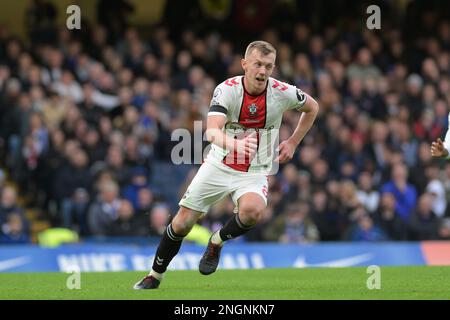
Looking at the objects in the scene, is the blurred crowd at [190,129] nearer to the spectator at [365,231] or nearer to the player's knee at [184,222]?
the spectator at [365,231]

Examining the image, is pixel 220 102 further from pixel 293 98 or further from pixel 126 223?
pixel 126 223

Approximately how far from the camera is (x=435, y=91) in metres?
22.2

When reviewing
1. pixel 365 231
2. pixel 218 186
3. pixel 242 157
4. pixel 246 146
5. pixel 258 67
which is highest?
pixel 258 67

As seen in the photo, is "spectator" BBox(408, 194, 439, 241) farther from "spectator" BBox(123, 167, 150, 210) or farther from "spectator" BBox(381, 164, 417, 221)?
"spectator" BBox(123, 167, 150, 210)

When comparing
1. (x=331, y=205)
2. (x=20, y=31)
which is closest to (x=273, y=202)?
(x=331, y=205)

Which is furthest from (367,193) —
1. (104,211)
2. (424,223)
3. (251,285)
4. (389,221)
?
(251,285)

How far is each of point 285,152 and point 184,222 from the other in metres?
1.26

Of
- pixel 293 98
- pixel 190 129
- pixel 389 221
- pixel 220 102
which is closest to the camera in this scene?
pixel 220 102

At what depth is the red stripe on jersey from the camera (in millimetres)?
11172

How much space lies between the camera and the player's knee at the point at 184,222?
1119 centimetres

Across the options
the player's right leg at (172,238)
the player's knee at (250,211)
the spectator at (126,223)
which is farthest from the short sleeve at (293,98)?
the spectator at (126,223)

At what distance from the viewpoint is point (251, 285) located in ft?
39.8

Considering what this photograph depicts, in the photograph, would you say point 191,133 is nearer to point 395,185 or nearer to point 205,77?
point 205,77
